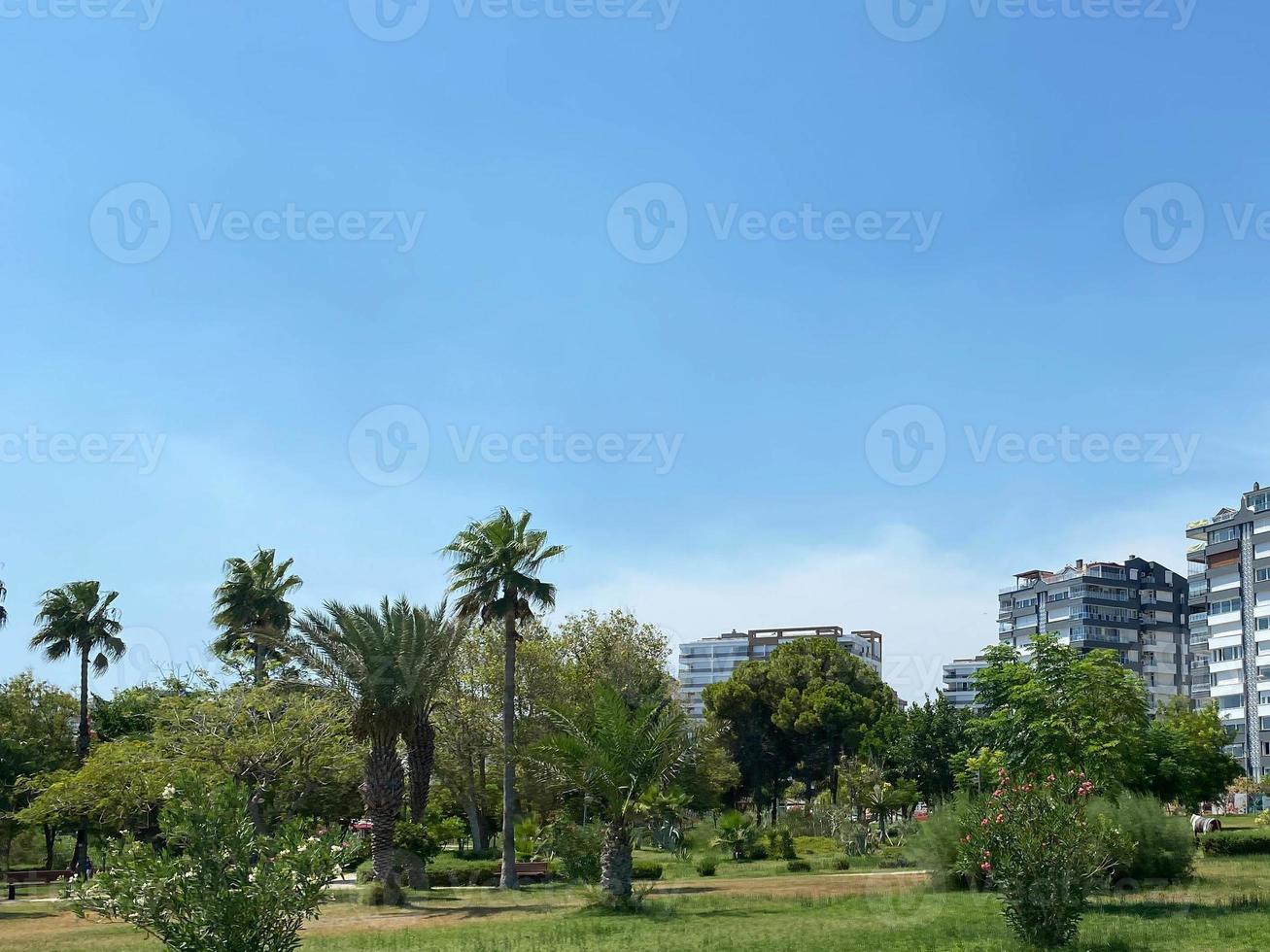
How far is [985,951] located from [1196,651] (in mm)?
122616

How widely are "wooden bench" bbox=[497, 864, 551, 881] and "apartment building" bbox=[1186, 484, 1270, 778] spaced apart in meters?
73.8

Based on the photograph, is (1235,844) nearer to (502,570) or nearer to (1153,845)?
(1153,845)

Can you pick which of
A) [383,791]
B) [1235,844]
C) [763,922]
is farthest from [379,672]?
[1235,844]

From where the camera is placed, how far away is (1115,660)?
35.5m

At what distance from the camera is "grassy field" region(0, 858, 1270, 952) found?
1931 centimetres

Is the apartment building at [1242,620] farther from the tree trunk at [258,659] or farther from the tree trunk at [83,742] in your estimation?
the tree trunk at [83,742]

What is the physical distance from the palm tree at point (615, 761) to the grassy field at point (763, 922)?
4.14ft

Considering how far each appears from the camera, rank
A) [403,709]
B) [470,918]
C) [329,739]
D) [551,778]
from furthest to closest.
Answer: [551,778]
[329,739]
[403,709]
[470,918]

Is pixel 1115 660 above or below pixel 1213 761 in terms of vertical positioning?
above

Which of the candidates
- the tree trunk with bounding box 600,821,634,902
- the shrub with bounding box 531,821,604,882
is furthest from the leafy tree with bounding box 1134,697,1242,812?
the tree trunk with bounding box 600,821,634,902

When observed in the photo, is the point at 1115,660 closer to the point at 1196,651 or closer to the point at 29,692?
the point at 29,692

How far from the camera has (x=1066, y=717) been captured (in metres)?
30.5

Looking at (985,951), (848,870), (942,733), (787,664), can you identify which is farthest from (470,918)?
(787,664)

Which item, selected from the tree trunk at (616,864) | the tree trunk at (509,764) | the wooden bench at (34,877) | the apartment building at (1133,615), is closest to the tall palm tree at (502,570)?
the tree trunk at (509,764)
